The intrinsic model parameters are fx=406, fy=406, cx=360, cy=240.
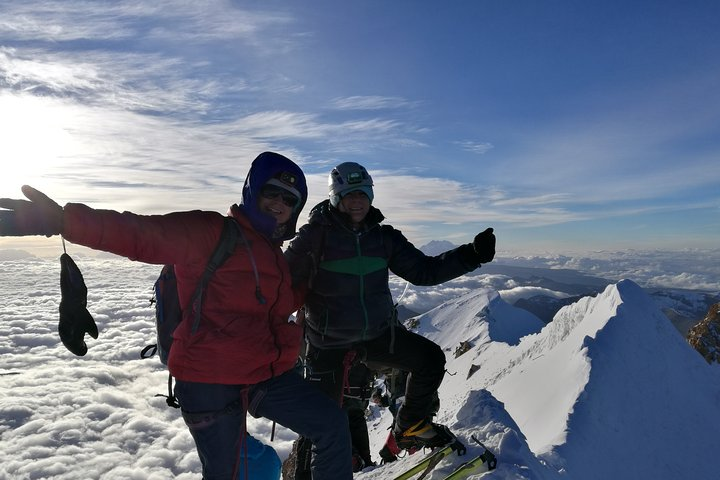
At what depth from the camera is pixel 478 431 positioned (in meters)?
6.09

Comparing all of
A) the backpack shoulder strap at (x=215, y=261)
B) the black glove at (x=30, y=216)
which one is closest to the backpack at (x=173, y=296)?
the backpack shoulder strap at (x=215, y=261)

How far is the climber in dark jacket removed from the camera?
17.9 ft

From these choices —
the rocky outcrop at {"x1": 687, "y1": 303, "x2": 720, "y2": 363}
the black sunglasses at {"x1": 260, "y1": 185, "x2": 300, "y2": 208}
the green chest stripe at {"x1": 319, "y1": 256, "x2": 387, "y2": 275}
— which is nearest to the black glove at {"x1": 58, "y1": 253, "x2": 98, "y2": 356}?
the black sunglasses at {"x1": 260, "y1": 185, "x2": 300, "y2": 208}

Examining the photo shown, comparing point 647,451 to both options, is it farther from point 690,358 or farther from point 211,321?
point 211,321

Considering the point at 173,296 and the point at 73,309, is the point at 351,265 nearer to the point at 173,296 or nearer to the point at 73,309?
the point at 173,296

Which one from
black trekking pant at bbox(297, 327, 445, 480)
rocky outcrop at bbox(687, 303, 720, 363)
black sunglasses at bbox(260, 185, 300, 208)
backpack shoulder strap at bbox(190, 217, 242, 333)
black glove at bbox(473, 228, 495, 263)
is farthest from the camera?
rocky outcrop at bbox(687, 303, 720, 363)

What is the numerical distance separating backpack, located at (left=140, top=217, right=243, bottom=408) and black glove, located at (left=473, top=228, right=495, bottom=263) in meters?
3.14

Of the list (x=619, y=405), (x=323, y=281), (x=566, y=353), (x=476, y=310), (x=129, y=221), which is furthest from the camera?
(x=476, y=310)

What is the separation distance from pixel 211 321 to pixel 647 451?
10.4m

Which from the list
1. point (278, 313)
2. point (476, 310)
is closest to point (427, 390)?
point (278, 313)

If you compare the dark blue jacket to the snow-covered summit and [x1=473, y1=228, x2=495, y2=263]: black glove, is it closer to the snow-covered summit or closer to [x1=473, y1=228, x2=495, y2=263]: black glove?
[x1=473, y1=228, x2=495, y2=263]: black glove

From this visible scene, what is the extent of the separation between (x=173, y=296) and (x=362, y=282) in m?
2.41

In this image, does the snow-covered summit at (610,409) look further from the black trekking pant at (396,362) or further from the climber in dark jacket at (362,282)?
the climber in dark jacket at (362,282)

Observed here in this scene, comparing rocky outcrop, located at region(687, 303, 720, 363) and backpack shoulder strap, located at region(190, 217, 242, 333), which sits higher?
backpack shoulder strap, located at region(190, 217, 242, 333)
